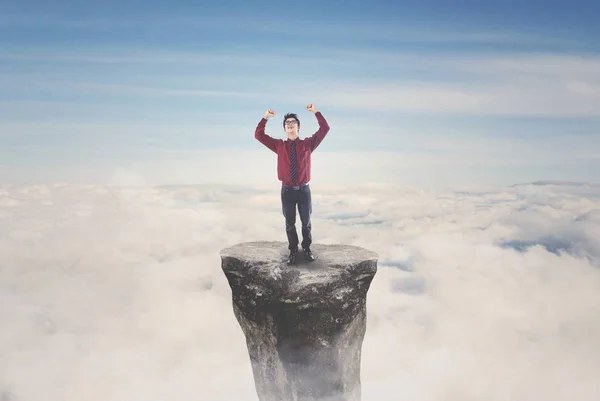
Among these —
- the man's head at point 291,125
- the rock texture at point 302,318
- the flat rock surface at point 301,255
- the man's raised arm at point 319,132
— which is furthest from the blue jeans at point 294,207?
the man's head at point 291,125

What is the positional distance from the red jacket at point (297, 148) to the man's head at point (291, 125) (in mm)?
124

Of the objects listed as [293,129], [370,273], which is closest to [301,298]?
[370,273]

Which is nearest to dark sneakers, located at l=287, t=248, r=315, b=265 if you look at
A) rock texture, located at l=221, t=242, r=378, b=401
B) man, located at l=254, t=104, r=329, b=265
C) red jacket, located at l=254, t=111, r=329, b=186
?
man, located at l=254, t=104, r=329, b=265

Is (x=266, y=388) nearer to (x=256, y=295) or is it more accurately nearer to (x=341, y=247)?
(x=256, y=295)

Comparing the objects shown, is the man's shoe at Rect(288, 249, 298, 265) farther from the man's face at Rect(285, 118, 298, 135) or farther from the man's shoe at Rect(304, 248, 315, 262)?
the man's face at Rect(285, 118, 298, 135)

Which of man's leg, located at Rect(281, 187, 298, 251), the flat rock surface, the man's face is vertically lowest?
the flat rock surface

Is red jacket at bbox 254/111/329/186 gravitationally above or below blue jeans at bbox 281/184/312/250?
above

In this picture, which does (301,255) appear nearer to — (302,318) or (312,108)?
(302,318)

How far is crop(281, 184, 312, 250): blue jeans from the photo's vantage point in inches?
442

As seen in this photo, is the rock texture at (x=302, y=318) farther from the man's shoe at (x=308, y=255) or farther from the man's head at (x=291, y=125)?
the man's head at (x=291, y=125)

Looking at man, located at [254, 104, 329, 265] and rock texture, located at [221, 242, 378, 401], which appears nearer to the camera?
rock texture, located at [221, 242, 378, 401]

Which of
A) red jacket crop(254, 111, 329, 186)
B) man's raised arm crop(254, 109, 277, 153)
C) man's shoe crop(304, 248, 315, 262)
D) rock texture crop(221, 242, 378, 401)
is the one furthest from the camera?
man's shoe crop(304, 248, 315, 262)

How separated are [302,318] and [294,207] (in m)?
2.26

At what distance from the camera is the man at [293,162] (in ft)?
36.7
